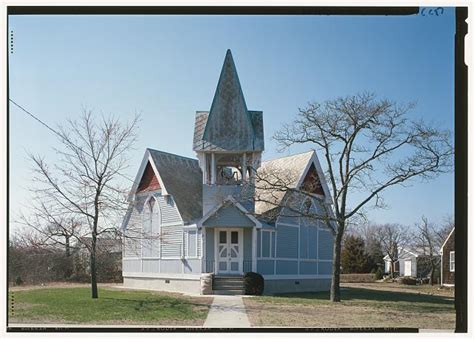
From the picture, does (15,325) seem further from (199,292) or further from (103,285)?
(199,292)

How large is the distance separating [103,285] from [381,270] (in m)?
8.14

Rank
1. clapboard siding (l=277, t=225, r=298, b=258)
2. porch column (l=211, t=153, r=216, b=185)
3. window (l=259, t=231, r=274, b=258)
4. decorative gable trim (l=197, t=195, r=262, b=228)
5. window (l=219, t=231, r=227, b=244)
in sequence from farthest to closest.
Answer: clapboard siding (l=277, t=225, r=298, b=258) < window (l=259, t=231, r=274, b=258) < window (l=219, t=231, r=227, b=244) < decorative gable trim (l=197, t=195, r=262, b=228) < porch column (l=211, t=153, r=216, b=185)

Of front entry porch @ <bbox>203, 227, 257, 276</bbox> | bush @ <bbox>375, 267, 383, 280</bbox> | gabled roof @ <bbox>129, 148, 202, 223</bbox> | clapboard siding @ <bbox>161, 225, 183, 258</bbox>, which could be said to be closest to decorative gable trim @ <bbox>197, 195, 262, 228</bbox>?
front entry porch @ <bbox>203, 227, 257, 276</bbox>

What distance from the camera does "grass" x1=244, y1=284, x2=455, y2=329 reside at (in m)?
9.95

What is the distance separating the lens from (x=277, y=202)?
567 inches

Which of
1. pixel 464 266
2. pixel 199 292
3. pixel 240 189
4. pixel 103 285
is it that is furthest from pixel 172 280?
pixel 464 266

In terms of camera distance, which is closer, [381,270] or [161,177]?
[161,177]

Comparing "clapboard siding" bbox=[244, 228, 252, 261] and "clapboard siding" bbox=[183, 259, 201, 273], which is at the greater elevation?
"clapboard siding" bbox=[244, 228, 252, 261]

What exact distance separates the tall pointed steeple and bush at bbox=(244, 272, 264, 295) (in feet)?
11.5

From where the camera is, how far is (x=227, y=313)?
11227mm

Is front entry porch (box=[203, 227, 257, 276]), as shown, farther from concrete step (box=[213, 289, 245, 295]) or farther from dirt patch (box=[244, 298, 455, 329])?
dirt patch (box=[244, 298, 455, 329])

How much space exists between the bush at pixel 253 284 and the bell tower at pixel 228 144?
180 cm

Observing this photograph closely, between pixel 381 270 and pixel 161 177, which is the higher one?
pixel 161 177

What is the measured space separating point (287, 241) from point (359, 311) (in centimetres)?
586
